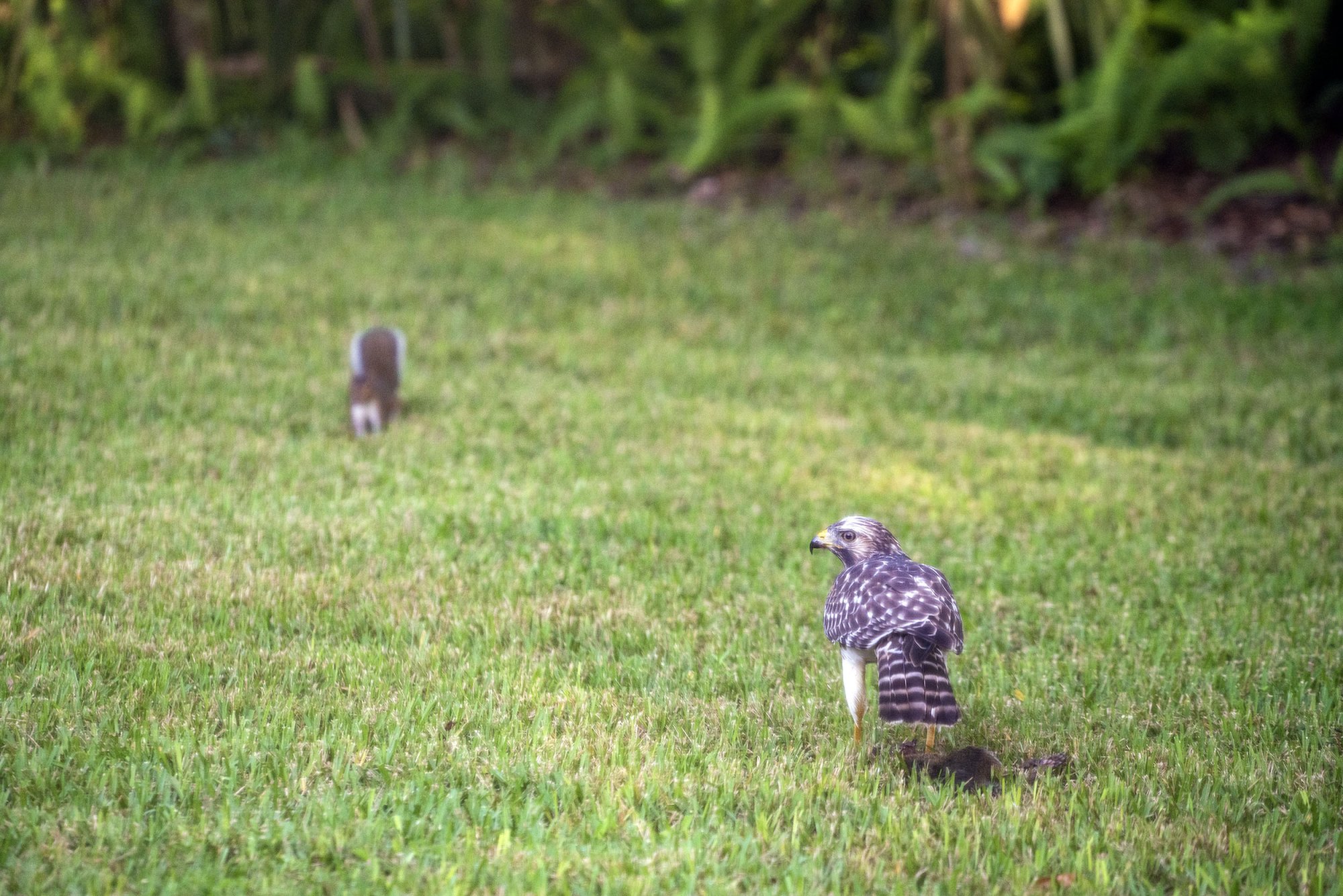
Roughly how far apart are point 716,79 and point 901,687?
12.1 metres

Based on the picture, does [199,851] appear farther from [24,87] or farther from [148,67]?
[148,67]

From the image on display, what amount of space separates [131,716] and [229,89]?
1272 centimetres

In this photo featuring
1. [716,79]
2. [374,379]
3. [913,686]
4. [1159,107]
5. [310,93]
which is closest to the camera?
[913,686]

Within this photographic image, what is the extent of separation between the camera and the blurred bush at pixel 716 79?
1224 centimetres

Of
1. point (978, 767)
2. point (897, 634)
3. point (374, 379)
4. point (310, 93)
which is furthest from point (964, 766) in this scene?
point (310, 93)

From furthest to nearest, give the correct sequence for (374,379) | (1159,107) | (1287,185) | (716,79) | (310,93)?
1. (716,79)
2. (310,93)
3. (1159,107)
4. (1287,185)
5. (374,379)

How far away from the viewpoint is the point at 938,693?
3.52 metres

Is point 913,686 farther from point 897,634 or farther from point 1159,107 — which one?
point 1159,107

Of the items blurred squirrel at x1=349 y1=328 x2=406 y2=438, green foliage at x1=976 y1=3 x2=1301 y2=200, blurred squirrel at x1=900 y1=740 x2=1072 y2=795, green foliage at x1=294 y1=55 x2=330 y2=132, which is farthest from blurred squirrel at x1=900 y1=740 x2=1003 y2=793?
green foliage at x1=294 y1=55 x2=330 y2=132

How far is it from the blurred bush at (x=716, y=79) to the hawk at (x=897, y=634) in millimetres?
8992

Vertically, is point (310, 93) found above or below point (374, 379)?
above

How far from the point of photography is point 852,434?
25.3ft

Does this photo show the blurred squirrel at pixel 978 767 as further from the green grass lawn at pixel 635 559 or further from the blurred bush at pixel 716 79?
the blurred bush at pixel 716 79

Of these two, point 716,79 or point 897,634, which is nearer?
point 897,634
